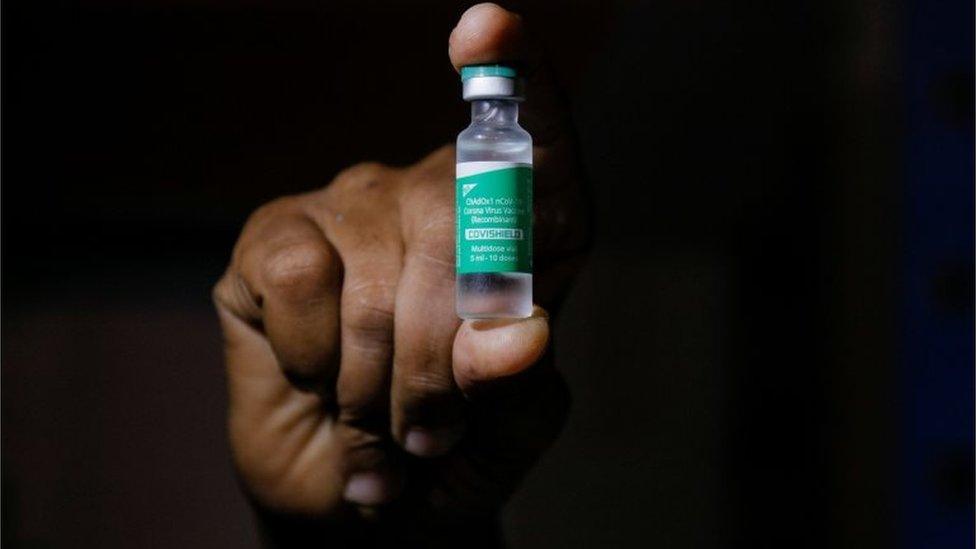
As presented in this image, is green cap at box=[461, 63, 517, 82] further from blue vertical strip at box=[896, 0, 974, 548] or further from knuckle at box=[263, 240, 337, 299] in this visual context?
blue vertical strip at box=[896, 0, 974, 548]

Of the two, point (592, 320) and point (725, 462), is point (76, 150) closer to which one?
point (592, 320)

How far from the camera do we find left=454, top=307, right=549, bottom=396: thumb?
2.04ft

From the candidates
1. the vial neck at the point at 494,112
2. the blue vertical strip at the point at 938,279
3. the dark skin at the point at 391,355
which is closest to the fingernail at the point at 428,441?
the dark skin at the point at 391,355

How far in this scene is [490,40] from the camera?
623 mm

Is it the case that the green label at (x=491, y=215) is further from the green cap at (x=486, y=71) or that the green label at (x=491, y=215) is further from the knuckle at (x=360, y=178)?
the knuckle at (x=360, y=178)

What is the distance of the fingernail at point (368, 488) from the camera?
792mm

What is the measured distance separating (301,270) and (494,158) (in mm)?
156

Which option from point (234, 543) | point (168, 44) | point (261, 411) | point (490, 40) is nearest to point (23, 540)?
point (234, 543)

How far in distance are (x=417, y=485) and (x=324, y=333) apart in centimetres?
19

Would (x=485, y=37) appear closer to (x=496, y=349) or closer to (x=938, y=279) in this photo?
(x=496, y=349)

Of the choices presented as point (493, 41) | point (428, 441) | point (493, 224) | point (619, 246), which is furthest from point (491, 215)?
point (619, 246)

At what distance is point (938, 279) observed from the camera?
3.40 feet

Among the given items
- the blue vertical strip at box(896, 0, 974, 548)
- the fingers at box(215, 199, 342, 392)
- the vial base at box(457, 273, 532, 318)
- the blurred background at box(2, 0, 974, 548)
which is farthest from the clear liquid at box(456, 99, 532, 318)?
the blue vertical strip at box(896, 0, 974, 548)

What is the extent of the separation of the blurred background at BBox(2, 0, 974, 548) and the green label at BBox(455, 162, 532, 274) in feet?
1.17
